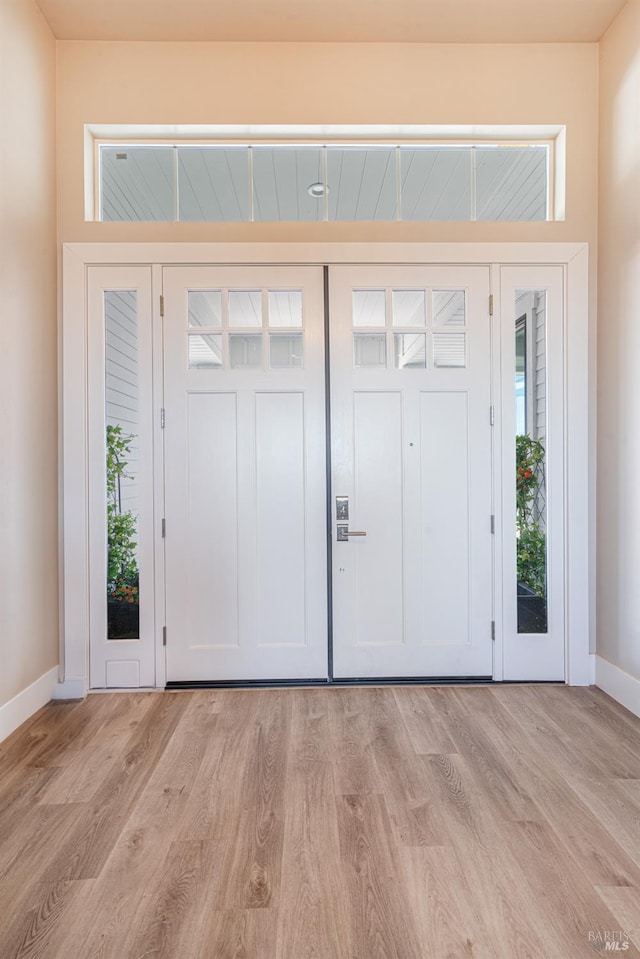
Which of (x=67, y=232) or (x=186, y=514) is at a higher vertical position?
(x=67, y=232)

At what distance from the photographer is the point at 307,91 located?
2.91 meters

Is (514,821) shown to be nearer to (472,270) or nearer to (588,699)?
(588,699)

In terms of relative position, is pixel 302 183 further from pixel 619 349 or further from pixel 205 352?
pixel 619 349

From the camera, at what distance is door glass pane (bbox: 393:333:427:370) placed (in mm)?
2988

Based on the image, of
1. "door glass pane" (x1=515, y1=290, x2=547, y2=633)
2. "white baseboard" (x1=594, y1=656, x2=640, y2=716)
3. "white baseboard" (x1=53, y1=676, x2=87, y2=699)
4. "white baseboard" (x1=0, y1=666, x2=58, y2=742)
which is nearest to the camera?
"white baseboard" (x1=0, y1=666, x2=58, y2=742)

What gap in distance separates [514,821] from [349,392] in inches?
82.7

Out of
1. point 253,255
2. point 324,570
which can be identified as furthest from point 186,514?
point 253,255

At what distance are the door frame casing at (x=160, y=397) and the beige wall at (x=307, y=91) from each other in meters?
0.10

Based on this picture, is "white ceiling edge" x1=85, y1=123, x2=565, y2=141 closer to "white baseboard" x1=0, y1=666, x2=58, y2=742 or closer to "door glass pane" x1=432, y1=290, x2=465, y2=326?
"door glass pane" x1=432, y1=290, x2=465, y2=326

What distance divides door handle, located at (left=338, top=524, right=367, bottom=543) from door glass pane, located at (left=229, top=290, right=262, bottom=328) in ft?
4.16

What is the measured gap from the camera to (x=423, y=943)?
137 cm

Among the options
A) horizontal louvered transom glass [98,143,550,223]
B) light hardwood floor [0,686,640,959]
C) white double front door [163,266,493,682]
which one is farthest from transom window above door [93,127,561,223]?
light hardwood floor [0,686,640,959]

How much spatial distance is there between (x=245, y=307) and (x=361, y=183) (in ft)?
3.17

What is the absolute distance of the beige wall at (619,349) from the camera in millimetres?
2678
